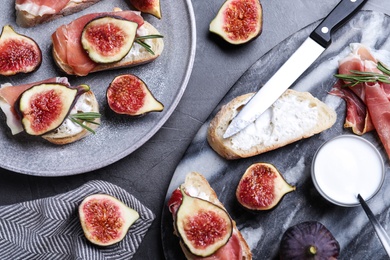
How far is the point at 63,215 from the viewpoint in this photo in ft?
11.2

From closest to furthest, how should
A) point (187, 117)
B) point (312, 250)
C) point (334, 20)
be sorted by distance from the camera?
1. point (312, 250)
2. point (334, 20)
3. point (187, 117)

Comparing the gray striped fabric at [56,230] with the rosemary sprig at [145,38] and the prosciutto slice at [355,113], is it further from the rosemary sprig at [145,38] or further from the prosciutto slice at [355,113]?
the prosciutto slice at [355,113]

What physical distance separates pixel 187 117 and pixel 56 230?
93 centimetres

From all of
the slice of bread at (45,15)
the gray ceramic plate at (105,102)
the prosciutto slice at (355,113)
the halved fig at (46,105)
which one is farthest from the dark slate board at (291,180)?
the slice of bread at (45,15)

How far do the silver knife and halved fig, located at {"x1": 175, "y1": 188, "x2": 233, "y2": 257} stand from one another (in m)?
0.40

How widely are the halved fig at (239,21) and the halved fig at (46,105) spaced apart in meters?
0.87

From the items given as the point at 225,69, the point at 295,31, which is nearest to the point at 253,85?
the point at 225,69

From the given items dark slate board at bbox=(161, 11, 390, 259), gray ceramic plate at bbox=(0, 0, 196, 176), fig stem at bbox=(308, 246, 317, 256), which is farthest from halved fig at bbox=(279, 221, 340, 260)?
gray ceramic plate at bbox=(0, 0, 196, 176)

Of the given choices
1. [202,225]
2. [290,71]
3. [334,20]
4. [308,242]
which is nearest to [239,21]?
[290,71]

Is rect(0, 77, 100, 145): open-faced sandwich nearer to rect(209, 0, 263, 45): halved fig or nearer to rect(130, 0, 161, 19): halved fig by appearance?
rect(130, 0, 161, 19): halved fig

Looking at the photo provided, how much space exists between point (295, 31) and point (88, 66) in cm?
119

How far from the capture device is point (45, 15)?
136 inches

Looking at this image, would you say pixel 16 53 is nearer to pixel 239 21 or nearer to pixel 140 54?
pixel 140 54

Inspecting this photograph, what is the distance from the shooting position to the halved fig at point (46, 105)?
130 inches
